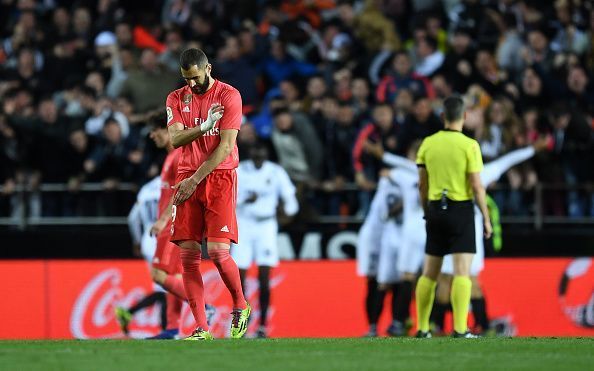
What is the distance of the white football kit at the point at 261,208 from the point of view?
1759cm

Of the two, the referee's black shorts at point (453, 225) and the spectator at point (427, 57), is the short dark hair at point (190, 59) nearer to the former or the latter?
the referee's black shorts at point (453, 225)

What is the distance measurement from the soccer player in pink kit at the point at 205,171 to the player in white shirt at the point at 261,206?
5710 mm

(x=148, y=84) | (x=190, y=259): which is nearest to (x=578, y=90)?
(x=148, y=84)

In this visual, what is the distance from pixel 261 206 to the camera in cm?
1769

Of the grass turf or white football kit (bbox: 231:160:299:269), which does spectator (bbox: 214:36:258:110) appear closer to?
white football kit (bbox: 231:160:299:269)

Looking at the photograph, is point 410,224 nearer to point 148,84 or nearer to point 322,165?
point 322,165

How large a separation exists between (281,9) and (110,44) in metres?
2.63

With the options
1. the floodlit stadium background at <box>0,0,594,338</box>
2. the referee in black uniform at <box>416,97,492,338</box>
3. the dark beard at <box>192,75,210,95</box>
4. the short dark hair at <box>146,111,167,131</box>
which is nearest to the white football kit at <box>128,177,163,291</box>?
the floodlit stadium background at <box>0,0,594,338</box>

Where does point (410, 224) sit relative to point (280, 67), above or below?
below

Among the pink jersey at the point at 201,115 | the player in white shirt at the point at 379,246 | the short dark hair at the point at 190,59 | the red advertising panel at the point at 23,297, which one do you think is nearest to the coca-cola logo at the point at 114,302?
the red advertising panel at the point at 23,297

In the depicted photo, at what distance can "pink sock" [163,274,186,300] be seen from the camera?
1452 cm

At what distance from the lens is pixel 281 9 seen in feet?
70.9

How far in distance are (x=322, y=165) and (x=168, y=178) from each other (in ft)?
17.0

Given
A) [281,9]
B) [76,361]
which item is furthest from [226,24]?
[76,361]
